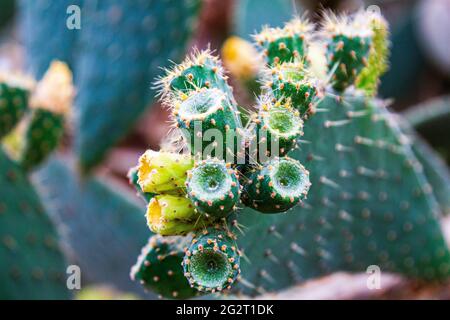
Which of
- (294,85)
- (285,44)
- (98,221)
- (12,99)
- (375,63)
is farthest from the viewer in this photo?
(98,221)

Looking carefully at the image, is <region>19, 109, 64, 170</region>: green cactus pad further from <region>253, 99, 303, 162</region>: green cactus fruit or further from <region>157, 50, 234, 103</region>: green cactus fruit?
<region>253, 99, 303, 162</region>: green cactus fruit

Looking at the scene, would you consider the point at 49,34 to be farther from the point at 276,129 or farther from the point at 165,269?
the point at 276,129

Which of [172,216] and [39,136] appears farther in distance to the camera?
[39,136]

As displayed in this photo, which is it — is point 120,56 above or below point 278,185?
above

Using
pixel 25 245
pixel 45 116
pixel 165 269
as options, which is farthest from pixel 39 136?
pixel 165 269

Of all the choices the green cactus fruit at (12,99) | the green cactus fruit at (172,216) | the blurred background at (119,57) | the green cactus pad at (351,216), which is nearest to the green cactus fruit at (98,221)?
the blurred background at (119,57)

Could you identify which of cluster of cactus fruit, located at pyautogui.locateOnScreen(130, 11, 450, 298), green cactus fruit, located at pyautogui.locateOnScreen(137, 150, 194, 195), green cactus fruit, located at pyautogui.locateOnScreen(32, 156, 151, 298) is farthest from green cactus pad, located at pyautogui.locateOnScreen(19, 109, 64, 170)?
green cactus fruit, located at pyautogui.locateOnScreen(137, 150, 194, 195)
